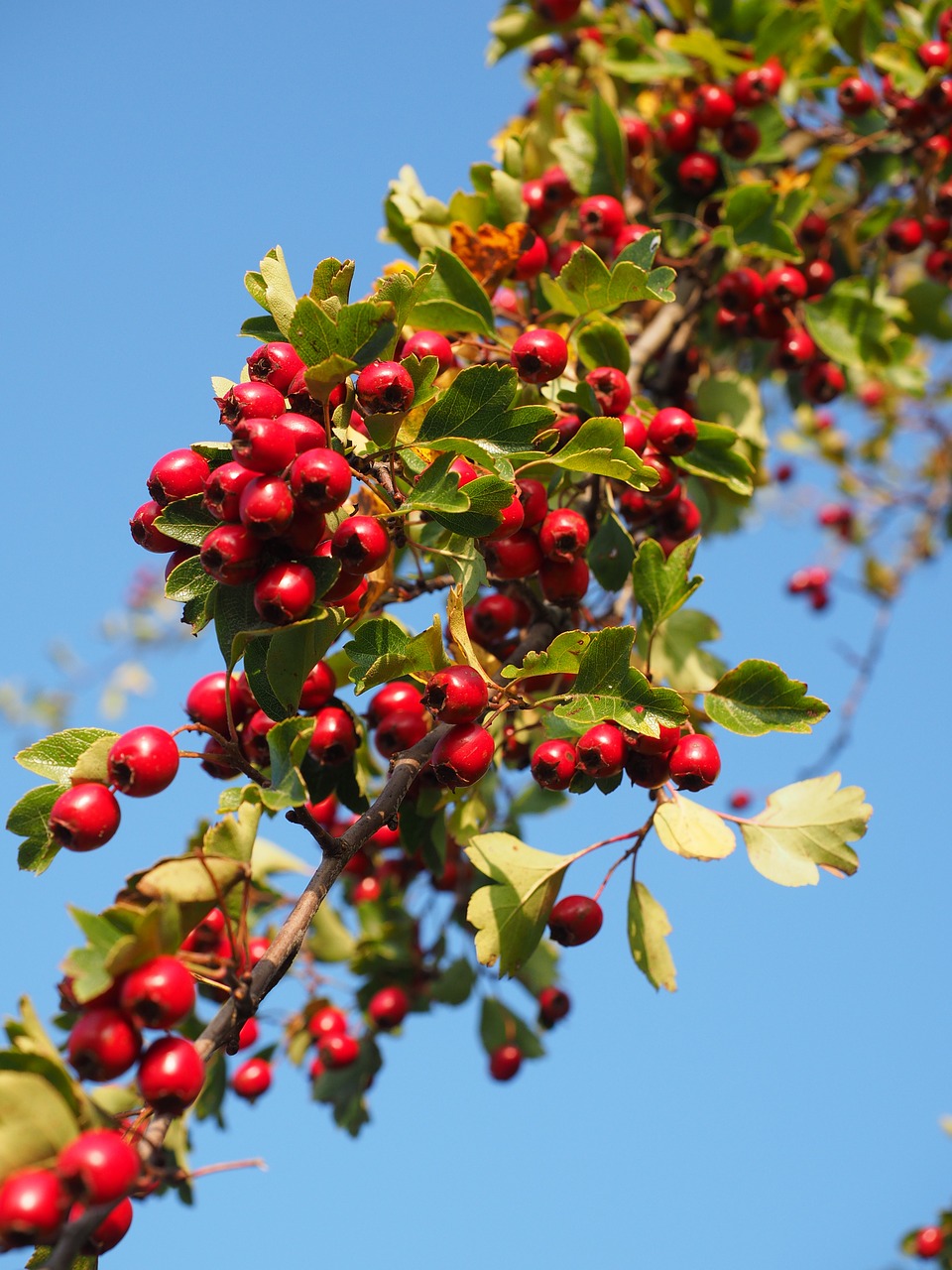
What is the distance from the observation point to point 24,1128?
1.04m

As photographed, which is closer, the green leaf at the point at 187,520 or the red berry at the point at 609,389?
the green leaf at the point at 187,520

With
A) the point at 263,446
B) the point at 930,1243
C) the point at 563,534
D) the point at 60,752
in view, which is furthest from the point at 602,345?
the point at 930,1243

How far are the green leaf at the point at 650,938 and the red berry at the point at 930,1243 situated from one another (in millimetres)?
2634

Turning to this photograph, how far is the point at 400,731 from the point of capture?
1788 millimetres

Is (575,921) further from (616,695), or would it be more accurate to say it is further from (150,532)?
(150,532)

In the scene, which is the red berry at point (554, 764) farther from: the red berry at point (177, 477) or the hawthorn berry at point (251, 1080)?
the hawthorn berry at point (251, 1080)

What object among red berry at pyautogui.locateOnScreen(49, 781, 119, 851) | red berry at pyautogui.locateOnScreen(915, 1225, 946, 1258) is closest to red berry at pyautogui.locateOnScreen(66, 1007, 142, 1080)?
red berry at pyautogui.locateOnScreen(49, 781, 119, 851)

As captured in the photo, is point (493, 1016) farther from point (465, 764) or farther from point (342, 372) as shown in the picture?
point (342, 372)

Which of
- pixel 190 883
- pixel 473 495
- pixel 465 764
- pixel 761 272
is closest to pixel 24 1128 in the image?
pixel 190 883

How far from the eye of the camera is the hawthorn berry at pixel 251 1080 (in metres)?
2.72

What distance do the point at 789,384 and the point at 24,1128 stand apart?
9.26 feet

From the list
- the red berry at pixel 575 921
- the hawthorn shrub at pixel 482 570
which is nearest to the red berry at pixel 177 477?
the hawthorn shrub at pixel 482 570

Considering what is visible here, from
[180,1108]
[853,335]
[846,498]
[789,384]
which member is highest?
[846,498]

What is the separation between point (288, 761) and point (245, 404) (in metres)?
0.49
